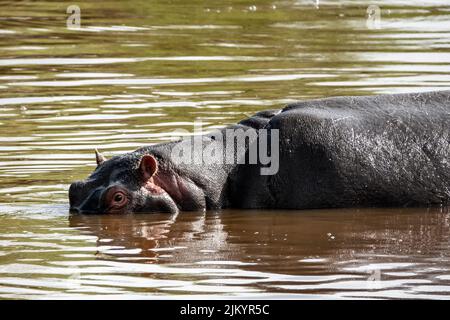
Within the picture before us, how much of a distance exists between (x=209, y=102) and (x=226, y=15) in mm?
7555

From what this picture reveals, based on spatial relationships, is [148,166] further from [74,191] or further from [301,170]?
[301,170]

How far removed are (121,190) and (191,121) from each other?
383 cm

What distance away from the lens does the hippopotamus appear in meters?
10.5

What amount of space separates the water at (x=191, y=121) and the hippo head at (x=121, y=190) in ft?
0.40

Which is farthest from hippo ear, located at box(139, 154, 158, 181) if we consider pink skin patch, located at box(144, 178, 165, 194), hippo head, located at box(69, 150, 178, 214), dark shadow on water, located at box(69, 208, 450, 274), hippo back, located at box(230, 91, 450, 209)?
hippo back, located at box(230, 91, 450, 209)

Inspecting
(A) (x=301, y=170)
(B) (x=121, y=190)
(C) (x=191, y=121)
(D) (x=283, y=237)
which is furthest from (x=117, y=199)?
(C) (x=191, y=121)

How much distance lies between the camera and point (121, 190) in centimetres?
1049

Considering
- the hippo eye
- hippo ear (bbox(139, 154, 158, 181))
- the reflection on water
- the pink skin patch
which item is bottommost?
the reflection on water

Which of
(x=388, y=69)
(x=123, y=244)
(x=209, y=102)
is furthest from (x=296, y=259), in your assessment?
(x=388, y=69)

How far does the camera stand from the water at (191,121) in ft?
27.5

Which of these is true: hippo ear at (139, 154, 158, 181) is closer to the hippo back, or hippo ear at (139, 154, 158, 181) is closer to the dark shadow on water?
the dark shadow on water
